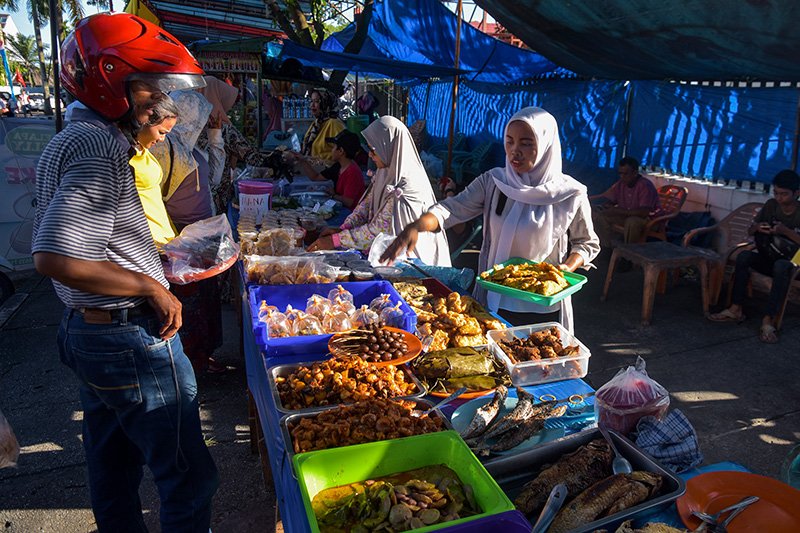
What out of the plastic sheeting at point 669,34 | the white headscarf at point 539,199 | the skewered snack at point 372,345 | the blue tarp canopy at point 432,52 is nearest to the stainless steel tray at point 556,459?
the skewered snack at point 372,345

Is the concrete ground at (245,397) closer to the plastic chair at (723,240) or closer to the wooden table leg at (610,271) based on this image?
the wooden table leg at (610,271)

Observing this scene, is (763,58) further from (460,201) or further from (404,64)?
(404,64)

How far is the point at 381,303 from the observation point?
244 centimetres

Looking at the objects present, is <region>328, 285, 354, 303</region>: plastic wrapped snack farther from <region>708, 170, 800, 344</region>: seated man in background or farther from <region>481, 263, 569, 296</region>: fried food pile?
<region>708, 170, 800, 344</region>: seated man in background

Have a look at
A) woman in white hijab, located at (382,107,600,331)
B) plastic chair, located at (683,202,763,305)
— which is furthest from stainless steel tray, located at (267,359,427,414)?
plastic chair, located at (683,202,763,305)

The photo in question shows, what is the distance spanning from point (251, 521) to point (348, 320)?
50.5 inches

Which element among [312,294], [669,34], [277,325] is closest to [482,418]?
[277,325]

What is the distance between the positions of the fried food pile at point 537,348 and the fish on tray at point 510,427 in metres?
0.34

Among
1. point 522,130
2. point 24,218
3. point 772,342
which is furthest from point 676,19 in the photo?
point 24,218

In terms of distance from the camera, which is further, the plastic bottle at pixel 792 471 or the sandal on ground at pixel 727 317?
the sandal on ground at pixel 727 317

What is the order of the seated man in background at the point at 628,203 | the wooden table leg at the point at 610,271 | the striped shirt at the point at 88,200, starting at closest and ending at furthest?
the striped shirt at the point at 88,200, the wooden table leg at the point at 610,271, the seated man in background at the point at 628,203

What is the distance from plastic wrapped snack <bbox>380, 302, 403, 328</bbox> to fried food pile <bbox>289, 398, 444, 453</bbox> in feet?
2.10

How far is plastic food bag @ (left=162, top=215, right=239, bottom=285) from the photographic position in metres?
2.30

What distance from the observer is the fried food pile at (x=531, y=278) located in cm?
241
